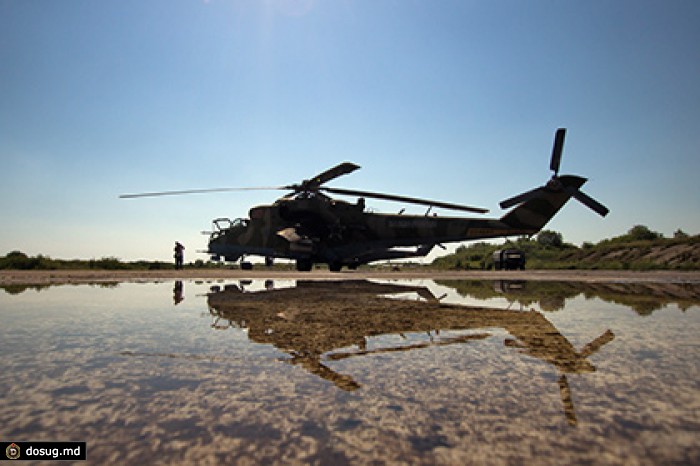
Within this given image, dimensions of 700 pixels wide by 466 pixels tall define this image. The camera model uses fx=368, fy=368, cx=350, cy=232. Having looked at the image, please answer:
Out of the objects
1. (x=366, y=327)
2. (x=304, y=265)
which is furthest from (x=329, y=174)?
(x=366, y=327)

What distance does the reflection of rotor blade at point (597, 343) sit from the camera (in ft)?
7.15

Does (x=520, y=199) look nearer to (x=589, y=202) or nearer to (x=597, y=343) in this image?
(x=589, y=202)

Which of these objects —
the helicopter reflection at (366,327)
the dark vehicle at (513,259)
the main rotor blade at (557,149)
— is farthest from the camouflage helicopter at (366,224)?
the helicopter reflection at (366,327)

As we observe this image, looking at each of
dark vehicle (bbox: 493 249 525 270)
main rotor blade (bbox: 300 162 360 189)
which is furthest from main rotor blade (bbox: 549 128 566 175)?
main rotor blade (bbox: 300 162 360 189)

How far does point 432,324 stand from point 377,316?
24.8 inches

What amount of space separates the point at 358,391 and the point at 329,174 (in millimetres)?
13231

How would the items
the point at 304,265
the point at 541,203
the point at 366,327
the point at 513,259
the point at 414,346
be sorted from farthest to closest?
1. the point at 513,259
2. the point at 304,265
3. the point at 541,203
4. the point at 366,327
5. the point at 414,346

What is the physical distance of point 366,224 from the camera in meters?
16.2

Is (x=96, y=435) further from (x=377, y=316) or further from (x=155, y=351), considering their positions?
(x=377, y=316)

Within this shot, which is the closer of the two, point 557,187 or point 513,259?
point 557,187

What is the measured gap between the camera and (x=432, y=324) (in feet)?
10.5

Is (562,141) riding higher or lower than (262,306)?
higher

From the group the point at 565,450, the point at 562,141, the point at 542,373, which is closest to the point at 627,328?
the point at 542,373

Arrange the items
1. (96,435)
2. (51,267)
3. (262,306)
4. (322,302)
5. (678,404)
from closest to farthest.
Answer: (96,435)
(678,404)
(262,306)
(322,302)
(51,267)
